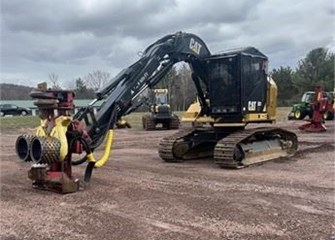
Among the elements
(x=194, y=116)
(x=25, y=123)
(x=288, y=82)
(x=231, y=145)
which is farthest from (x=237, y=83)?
(x=288, y=82)

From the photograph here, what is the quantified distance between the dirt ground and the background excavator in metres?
0.48

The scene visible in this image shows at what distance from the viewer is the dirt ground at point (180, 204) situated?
5.43 metres

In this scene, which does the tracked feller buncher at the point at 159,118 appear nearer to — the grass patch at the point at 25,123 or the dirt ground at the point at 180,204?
the grass patch at the point at 25,123

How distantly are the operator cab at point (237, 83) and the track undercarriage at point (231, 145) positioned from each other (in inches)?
21.2

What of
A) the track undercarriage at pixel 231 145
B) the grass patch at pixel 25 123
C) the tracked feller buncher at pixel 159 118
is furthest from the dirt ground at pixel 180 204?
the grass patch at pixel 25 123

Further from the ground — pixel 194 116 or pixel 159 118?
pixel 194 116

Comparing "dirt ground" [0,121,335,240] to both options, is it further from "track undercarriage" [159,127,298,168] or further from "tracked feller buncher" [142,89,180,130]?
"tracked feller buncher" [142,89,180,130]

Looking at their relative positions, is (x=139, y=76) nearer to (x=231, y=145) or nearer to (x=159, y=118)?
(x=231, y=145)

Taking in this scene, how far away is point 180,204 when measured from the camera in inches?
265

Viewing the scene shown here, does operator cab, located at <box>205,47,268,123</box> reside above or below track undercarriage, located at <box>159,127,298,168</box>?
above

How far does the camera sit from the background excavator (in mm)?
7750

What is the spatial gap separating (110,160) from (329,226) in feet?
23.6

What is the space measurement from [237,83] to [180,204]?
16.2 feet

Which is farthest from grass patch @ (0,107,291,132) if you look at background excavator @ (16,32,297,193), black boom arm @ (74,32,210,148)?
black boom arm @ (74,32,210,148)
